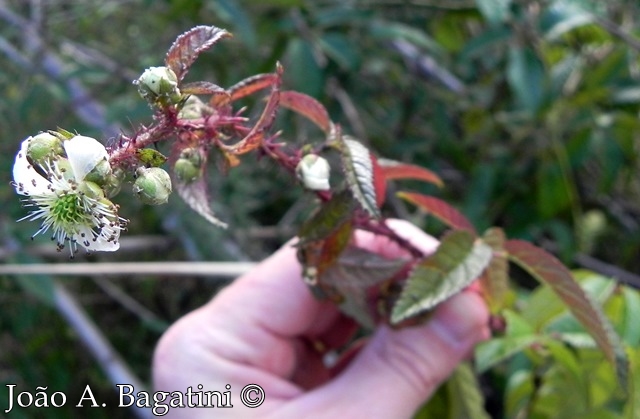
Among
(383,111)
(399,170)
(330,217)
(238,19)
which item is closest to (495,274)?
(399,170)

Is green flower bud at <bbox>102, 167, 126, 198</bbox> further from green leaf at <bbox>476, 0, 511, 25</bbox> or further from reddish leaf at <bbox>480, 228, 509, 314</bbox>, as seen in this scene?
green leaf at <bbox>476, 0, 511, 25</bbox>

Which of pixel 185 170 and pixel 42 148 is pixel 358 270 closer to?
pixel 185 170

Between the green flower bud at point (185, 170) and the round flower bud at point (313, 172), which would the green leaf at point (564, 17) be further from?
the green flower bud at point (185, 170)

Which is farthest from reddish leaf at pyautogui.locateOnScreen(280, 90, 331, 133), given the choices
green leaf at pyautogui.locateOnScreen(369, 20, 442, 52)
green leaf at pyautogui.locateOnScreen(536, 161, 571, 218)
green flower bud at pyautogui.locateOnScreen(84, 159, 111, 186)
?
green leaf at pyautogui.locateOnScreen(536, 161, 571, 218)

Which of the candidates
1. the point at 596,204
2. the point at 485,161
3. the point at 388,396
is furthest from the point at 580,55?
the point at 388,396

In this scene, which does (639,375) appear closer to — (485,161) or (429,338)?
(429,338)
